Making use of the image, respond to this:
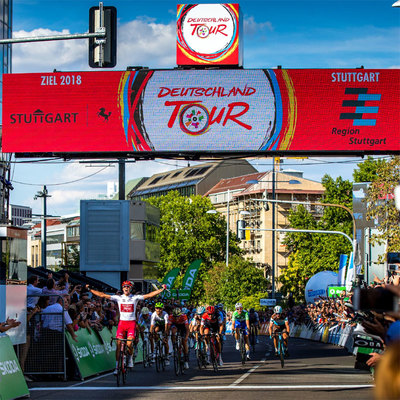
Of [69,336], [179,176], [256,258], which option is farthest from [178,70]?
[179,176]

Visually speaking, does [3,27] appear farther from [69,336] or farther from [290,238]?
[290,238]

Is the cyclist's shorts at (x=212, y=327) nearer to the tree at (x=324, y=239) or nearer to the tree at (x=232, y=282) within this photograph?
the tree at (x=324, y=239)

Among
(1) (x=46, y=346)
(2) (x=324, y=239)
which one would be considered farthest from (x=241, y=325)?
(2) (x=324, y=239)

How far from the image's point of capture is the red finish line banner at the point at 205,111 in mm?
28031

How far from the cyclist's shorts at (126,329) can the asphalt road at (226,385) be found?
33.9 inches

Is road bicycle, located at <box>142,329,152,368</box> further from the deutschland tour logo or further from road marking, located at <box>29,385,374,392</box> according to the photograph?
the deutschland tour logo

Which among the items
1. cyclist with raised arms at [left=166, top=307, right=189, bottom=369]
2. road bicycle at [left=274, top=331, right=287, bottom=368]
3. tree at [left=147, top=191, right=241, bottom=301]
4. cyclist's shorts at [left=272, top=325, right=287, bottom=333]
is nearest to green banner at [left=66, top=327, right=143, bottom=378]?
cyclist with raised arms at [left=166, top=307, right=189, bottom=369]

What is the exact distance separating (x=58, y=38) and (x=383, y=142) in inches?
597

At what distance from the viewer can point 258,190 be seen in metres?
138

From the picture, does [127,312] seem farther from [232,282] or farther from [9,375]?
[232,282]

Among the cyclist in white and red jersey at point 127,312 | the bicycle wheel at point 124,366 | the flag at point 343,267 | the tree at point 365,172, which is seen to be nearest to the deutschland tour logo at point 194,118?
the cyclist in white and red jersey at point 127,312

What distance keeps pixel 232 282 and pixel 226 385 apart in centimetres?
7634

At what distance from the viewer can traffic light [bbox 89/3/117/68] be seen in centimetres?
1468

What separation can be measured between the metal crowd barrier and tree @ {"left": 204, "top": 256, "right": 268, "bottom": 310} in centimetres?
7369
